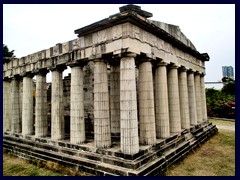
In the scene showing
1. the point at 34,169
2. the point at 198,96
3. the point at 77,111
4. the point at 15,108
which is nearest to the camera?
the point at 34,169

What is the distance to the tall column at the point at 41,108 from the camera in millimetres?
13742

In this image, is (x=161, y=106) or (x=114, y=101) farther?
(x=114, y=101)

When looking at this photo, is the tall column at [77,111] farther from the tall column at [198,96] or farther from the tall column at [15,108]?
the tall column at [198,96]

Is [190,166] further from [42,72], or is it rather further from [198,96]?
[42,72]

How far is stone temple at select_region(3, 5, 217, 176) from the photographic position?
939cm

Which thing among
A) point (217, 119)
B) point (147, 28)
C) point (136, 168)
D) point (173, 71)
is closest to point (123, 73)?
point (147, 28)

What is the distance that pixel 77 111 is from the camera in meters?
11.6

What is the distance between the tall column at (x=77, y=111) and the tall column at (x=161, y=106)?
15.0 feet

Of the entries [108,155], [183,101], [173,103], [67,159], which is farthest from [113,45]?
[183,101]

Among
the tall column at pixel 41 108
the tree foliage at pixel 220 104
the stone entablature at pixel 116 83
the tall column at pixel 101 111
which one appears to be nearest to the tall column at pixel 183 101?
the stone entablature at pixel 116 83

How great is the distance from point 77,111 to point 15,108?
7831 mm

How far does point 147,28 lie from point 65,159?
8.31 m

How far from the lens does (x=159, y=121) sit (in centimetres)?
1222

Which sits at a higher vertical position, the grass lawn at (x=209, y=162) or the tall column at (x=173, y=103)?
the tall column at (x=173, y=103)
